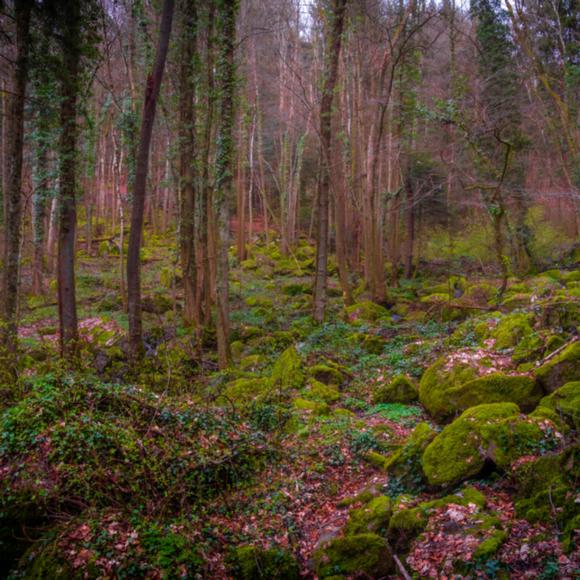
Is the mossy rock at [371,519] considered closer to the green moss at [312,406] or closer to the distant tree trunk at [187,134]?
the green moss at [312,406]

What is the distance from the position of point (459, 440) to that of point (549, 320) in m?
4.46

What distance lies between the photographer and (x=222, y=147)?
465 inches

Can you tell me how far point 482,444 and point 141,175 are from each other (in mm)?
8201

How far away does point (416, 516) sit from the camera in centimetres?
505

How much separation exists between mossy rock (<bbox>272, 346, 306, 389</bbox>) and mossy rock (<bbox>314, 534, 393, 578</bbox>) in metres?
4.64

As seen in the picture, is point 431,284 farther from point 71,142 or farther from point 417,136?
point 71,142

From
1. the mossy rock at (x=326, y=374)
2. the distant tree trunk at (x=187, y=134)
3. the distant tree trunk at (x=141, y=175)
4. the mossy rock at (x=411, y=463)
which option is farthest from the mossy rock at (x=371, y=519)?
Result: the distant tree trunk at (x=187, y=134)

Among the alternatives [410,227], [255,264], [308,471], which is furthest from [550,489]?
[255,264]

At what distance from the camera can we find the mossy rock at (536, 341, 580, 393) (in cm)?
689

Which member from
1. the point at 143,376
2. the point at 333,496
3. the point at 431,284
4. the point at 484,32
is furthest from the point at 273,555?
the point at 484,32

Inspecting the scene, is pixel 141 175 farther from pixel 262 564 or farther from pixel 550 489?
pixel 550 489

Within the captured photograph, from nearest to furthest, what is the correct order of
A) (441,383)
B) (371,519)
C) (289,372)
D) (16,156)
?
(371,519)
(441,383)
(16,156)
(289,372)

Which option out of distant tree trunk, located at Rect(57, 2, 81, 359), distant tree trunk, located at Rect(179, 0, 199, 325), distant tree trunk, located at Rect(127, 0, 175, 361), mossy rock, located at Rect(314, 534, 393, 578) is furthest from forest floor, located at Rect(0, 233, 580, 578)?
distant tree trunk, located at Rect(179, 0, 199, 325)

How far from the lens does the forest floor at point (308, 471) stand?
187 inches
